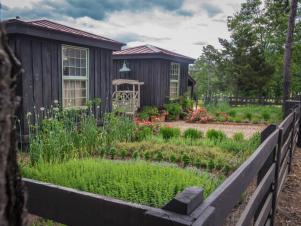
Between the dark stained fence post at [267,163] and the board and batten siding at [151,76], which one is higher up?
the board and batten siding at [151,76]

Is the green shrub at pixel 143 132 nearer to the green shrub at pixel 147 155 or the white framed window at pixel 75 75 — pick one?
the green shrub at pixel 147 155

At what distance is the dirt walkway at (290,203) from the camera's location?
3152 millimetres

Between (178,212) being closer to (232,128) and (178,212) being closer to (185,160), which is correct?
(185,160)

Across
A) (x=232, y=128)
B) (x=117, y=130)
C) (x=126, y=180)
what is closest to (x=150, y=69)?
(x=232, y=128)

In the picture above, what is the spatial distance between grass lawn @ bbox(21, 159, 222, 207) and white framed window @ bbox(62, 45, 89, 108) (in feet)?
11.5

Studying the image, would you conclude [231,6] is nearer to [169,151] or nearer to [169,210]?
[169,151]

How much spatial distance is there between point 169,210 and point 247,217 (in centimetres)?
94

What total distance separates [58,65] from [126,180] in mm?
4505

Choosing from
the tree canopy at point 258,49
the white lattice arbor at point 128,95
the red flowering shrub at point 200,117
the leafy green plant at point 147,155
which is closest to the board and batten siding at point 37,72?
the leafy green plant at point 147,155

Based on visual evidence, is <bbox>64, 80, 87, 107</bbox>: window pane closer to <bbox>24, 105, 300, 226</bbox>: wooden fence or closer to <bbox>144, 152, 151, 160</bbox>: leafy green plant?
<bbox>144, 152, 151, 160</bbox>: leafy green plant

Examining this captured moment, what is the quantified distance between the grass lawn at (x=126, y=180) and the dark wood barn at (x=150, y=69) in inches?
343

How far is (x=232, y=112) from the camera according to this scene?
12727 millimetres

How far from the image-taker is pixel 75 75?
288 inches

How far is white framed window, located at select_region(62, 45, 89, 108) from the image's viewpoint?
277 inches
